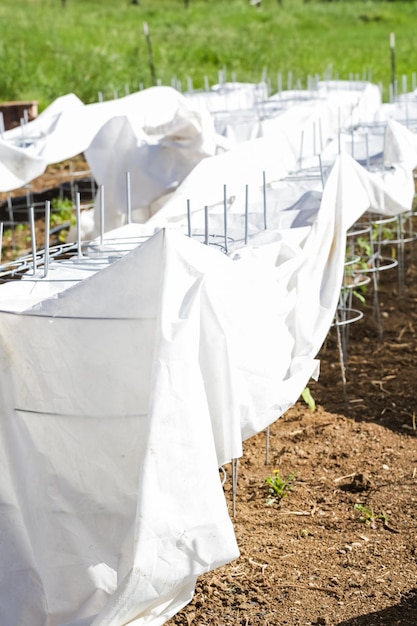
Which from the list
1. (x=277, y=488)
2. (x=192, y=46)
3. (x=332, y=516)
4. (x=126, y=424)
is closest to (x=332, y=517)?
(x=332, y=516)

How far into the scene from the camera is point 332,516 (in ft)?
14.4

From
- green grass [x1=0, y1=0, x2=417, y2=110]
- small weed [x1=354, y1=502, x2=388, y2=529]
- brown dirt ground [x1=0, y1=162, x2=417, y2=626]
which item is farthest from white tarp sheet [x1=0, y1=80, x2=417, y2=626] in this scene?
green grass [x1=0, y1=0, x2=417, y2=110]

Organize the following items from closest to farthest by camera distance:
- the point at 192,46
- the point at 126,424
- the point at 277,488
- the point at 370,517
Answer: the point at 126,424
the point at 370,517
the point at 277,488
the point at 192,46

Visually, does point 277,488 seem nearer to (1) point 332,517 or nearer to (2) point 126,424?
(1) point 332,517

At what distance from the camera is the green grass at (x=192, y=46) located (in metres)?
16.2

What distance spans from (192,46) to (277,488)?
58.1ft

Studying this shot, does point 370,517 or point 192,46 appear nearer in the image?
point 370,517

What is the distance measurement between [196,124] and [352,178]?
297cm

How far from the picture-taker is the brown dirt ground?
142 inches

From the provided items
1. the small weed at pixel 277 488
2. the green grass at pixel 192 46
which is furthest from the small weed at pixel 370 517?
the green grass at pixel 192 46

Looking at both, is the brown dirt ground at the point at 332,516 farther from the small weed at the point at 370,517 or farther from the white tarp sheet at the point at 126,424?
the white tarp sheet at the point at 126,424

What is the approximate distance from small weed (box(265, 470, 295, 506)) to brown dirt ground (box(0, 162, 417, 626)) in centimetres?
3

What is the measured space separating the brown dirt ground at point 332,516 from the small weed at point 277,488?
3 cm

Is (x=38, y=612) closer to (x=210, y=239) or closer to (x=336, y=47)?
(x=210, y=239)
